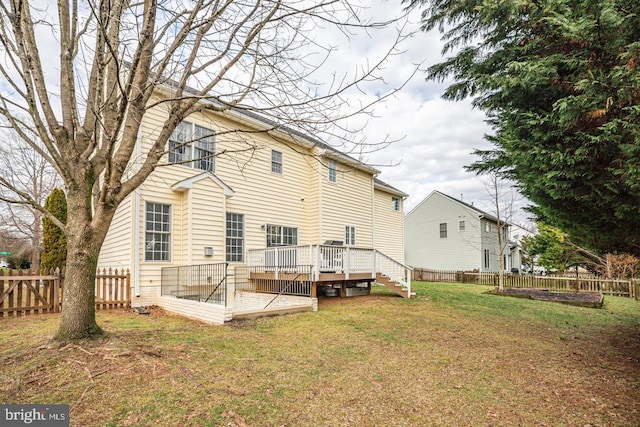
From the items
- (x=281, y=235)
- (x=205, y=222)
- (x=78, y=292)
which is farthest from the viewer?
(x=281, y=235)

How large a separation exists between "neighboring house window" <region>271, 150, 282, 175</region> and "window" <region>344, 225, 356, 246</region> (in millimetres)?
4522

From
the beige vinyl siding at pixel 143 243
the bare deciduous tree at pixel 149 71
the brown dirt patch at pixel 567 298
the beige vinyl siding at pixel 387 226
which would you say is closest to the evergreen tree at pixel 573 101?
the bare deciduous tree at pixel 149 71

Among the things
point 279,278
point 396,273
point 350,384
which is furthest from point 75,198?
point 396,273

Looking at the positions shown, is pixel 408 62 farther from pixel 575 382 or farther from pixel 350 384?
pixel 575 382

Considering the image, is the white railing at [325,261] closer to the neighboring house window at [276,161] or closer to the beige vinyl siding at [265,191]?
the beige vinyl siding at [265,191]

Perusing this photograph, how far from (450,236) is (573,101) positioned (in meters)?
26.4

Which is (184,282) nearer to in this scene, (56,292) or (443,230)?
(56,292)

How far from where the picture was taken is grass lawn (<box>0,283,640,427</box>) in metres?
3.60

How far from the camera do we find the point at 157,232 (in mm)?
10406

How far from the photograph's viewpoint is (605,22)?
13.0ft

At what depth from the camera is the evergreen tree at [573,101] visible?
4.02 m

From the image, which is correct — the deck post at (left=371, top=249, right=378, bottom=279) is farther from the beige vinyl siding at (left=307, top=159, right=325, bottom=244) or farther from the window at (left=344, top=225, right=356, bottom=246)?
the window at (left=344, top=225, right=356, bottom=246)

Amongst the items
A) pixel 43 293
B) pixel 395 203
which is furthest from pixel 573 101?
pixel 395 203

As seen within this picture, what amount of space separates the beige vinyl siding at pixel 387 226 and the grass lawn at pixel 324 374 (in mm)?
11726
